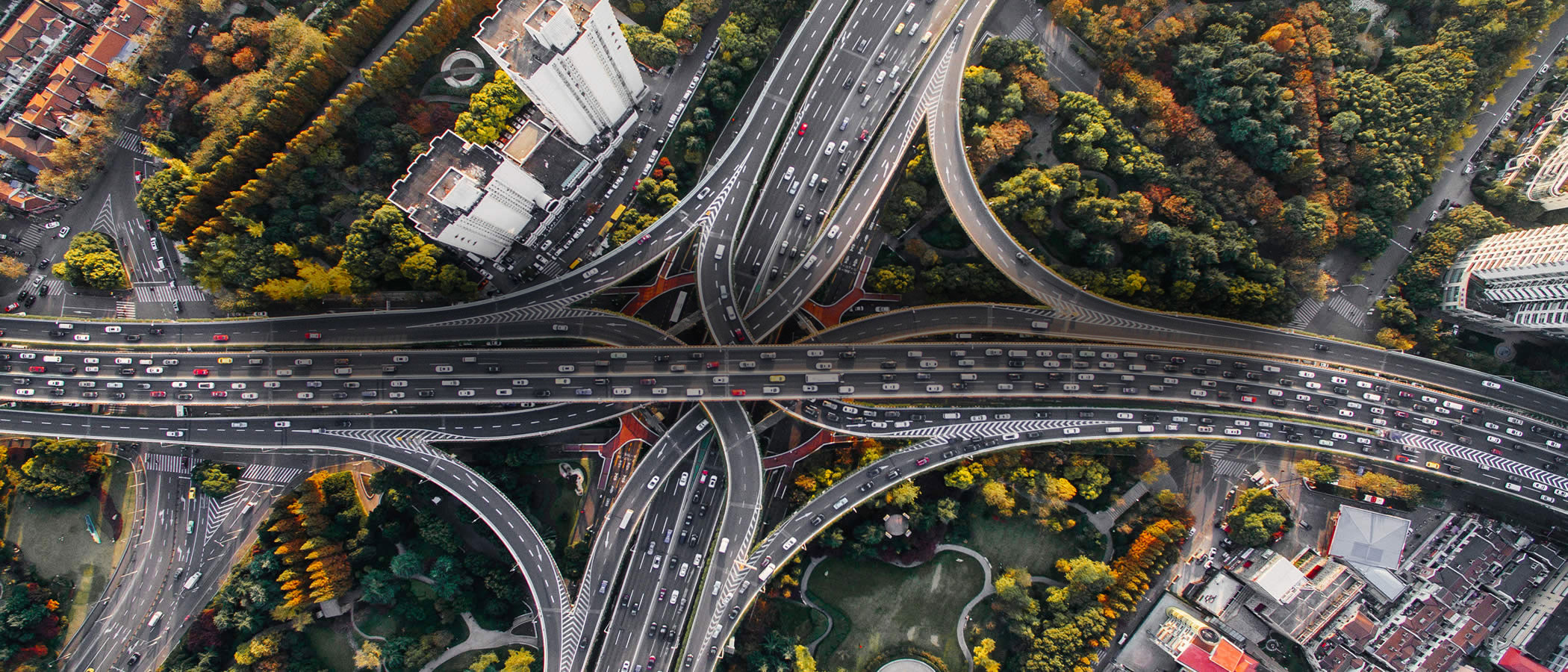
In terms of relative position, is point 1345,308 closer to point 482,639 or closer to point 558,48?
point 558,48

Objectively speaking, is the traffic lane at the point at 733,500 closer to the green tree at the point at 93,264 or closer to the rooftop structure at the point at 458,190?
the rooftop structure at the point at 458,190

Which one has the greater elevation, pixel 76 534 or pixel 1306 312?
pixel 1306 312

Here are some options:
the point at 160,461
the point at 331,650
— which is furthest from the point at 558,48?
the point at 331,650

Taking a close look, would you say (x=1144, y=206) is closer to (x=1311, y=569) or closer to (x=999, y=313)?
(x=999, y=313)

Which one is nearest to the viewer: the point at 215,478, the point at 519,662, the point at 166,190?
the point at 166,190

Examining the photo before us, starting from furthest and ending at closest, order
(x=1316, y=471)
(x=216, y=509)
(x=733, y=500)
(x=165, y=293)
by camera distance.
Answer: (x=216, y=509)
(x=165, y=293)
(x=1316, y=471)
(x=733, y=500)

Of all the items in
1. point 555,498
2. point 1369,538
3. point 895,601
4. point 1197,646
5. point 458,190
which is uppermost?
point 1369,538
